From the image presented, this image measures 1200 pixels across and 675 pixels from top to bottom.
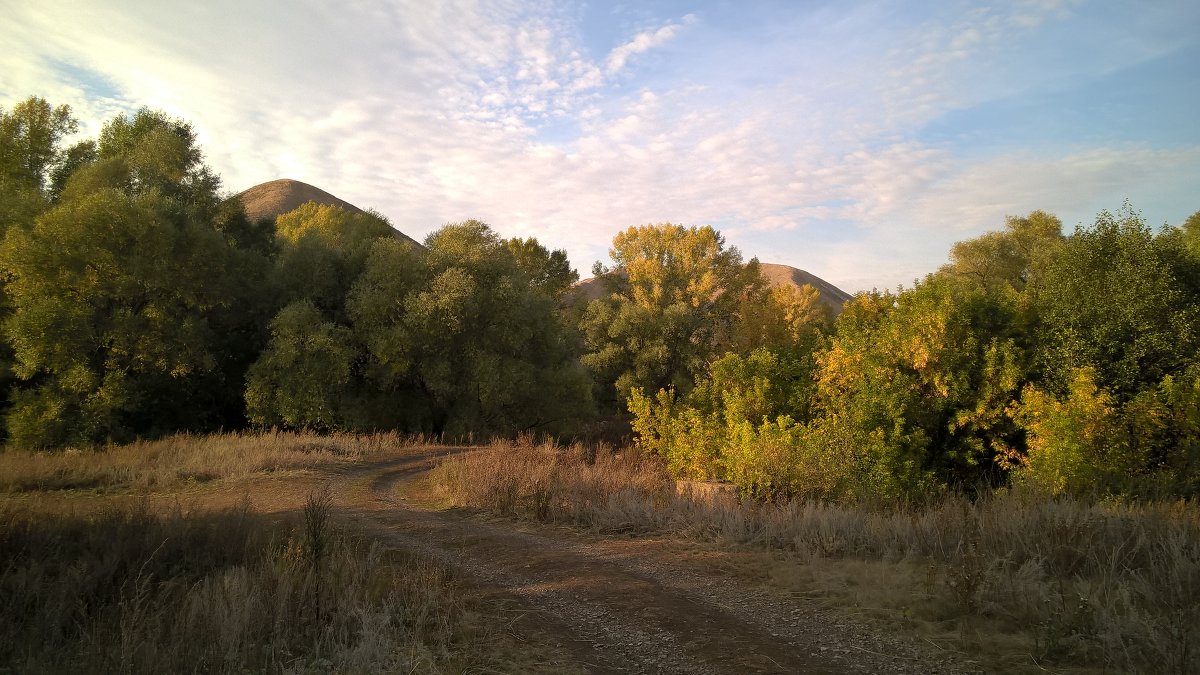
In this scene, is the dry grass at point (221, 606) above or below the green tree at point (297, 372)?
below

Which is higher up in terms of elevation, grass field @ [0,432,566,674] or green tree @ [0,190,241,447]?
green tree @ [0,190,241,447]

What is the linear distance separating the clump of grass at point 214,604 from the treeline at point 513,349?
8103 mm

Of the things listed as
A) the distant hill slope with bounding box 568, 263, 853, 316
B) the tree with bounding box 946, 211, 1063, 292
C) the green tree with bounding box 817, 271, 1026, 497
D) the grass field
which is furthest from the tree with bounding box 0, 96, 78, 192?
the distant hill slope with bounding box 568, 263, 853, 316

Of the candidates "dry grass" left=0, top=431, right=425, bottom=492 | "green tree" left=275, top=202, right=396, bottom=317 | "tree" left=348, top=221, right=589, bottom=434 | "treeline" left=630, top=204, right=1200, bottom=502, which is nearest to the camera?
"dry grass" left=0, top=431, right=425, bottom=492

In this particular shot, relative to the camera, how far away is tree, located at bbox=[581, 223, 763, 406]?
38000mm

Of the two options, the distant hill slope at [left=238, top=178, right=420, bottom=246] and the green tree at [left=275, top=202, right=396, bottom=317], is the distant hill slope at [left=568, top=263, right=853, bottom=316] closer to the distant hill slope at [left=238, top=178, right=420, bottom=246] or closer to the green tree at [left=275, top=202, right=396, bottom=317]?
the distant hill slope at [left=238, top=178, right=420, bottom=246]

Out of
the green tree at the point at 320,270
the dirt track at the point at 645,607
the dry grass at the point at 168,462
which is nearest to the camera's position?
the dirt track at the point at 645,607

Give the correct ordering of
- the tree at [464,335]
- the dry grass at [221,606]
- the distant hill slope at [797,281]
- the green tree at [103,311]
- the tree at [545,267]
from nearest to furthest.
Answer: the dry grass at [221,606] < the green tree at [103,311] < the tree at [464,335] < the tree at [545,267] < the distant hill slope at [797,281]

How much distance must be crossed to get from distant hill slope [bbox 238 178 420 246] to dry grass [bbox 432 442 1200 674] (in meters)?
77.9

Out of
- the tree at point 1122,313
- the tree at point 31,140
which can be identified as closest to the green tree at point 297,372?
the tree at point 31,140

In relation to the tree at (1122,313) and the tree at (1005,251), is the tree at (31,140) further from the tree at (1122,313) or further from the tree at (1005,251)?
the tree at (1005,251)

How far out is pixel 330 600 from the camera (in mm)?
6164

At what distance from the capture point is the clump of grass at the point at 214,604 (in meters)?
4.89

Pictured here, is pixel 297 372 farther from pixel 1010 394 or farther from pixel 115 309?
pixel 1010 394
